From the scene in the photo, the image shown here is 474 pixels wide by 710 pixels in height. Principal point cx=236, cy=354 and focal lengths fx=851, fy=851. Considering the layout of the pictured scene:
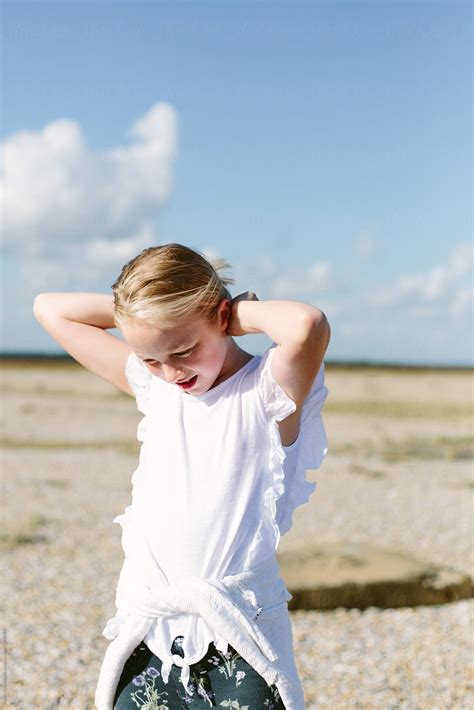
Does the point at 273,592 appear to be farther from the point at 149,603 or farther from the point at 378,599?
the point at 378,599

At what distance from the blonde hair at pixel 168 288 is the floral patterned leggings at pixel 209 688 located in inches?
28.0

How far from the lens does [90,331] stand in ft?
7.29

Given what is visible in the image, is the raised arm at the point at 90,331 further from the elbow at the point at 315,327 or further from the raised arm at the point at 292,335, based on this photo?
the elbow at the point at 315,327

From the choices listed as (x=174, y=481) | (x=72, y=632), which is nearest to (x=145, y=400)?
(x=174, y=481)

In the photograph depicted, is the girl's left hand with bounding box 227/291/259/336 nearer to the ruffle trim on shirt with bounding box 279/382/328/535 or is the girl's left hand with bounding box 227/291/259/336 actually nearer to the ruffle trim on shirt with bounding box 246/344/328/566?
the ruffle trim on shirt with bounding box 246/344/328/566

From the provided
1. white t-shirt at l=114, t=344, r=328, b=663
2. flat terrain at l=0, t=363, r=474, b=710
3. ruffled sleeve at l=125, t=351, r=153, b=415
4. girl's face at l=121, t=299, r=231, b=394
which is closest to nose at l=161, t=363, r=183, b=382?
girl's face at l=121, t=299, r=231, b=394

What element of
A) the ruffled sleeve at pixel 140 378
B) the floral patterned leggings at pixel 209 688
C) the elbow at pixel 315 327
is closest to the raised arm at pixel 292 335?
the elbow at pixel 315 327

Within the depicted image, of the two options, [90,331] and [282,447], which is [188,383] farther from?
[90,331]

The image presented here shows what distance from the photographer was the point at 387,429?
1819 cm

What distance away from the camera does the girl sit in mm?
1829

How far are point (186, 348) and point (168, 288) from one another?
0.14m

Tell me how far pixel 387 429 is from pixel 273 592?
1661 centimetres

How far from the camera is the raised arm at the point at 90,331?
7.20 ft

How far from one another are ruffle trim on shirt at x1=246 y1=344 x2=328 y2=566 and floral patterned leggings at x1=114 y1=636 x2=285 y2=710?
227mm
